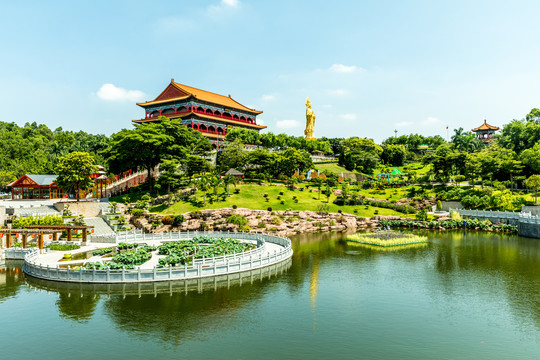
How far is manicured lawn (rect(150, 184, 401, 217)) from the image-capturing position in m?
64.8

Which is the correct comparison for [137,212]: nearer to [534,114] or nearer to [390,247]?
[390,247]

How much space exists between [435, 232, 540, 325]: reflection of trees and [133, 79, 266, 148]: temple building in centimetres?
6208

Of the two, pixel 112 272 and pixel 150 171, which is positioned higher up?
pixel 150 171

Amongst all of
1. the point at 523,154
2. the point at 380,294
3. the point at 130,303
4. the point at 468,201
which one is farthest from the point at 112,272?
the point at 523,154

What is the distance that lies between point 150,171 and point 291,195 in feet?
90.4

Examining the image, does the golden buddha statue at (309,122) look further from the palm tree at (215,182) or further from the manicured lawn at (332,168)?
the palm tree at (215,182)

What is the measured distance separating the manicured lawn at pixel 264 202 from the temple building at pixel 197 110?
27138 millimetres

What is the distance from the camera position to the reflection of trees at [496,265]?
90.7ft

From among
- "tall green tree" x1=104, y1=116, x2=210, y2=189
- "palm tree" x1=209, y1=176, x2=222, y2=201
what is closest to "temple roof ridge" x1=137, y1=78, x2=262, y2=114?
"tall green tree" x1=104, y1=116, x2=210, y2=189

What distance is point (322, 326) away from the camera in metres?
22.1

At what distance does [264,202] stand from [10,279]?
41937 mm

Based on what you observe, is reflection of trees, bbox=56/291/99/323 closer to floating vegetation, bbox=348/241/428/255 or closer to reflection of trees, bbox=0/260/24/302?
reflection of trees, bbox=0/260/24/302

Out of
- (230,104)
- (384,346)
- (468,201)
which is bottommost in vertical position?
(384,346)

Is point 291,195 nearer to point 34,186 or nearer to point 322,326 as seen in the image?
point 34,186
